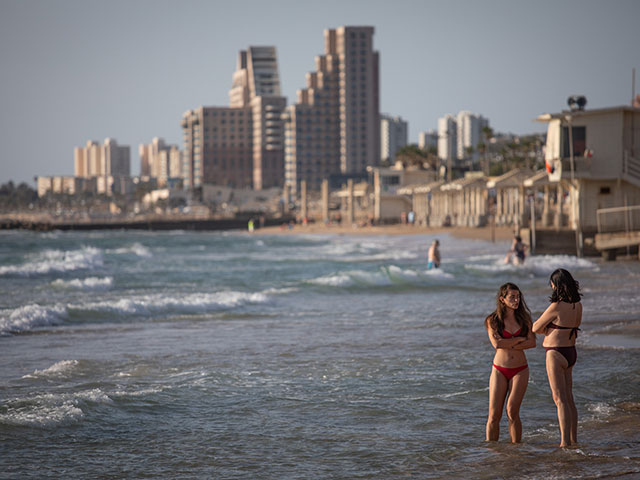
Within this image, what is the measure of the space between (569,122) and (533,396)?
26.1 metres

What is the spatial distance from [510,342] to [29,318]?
12463 mm

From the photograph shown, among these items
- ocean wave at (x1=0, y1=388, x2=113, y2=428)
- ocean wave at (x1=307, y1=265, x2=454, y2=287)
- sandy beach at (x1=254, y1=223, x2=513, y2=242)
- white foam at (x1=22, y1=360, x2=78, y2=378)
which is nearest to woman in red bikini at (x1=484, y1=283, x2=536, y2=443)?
ocean wave at (x1=0, y1=388, x2=113, y2=428)

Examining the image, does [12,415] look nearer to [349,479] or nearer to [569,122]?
[349,479]

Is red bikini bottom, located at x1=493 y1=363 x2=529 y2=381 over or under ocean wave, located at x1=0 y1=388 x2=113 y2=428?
over

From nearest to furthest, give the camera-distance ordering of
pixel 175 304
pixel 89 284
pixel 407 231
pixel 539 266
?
pixel 175 304, pixel 89 284, pixel 539 266, pixel 407 231

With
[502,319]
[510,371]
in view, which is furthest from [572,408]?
[502,319]

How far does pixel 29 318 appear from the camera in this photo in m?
17.1

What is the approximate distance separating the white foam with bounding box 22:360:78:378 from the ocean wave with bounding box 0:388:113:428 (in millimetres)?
1284

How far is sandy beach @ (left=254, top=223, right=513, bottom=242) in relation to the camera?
55.6 m

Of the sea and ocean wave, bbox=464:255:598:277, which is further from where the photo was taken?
ocean wave, bbox=464:255:598:277

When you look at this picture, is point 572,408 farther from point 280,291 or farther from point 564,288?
point 280,291

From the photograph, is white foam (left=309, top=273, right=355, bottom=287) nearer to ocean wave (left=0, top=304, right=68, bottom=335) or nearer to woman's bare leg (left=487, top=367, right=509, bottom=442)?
ocean wave (left=0, top=304, right=68, bottom=335)

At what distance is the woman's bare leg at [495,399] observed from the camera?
7.19 meters

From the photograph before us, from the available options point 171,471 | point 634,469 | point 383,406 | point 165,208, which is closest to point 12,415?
point 171,471
